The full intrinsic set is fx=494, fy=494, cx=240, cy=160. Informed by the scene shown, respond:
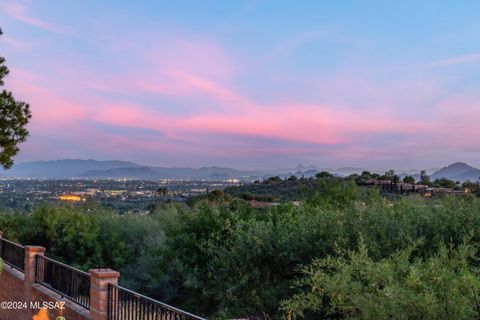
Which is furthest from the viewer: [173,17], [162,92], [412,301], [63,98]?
[63,98]

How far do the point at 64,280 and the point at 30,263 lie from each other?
200 centimetres

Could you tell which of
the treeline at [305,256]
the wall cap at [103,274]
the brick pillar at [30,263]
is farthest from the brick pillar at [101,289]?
the brick pillar at [30,263]

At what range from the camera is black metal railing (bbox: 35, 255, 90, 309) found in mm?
9305

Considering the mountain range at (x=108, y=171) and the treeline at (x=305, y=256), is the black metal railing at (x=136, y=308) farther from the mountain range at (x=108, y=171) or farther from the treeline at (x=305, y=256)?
the mountain range at (x=108, y=171)

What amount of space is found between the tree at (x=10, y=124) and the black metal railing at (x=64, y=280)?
6.13m

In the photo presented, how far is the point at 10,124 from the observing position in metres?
16.4

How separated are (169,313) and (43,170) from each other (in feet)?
489

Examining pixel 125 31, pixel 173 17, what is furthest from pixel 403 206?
pixel 125 31

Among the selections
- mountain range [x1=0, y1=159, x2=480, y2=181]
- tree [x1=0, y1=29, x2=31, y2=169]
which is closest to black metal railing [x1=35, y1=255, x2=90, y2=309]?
tree [x1=0, y1=29, x2=31, y2=169]

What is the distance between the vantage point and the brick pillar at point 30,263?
11.5 m

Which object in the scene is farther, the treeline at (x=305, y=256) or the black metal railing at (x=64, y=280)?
the black metal railing at (x=64, y=280)

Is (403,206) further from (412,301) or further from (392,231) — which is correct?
(412,301)

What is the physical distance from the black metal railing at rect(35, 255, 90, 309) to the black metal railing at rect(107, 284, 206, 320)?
126 cm

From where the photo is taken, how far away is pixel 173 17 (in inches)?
798
